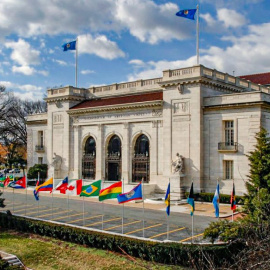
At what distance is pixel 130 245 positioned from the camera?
59.5 feet

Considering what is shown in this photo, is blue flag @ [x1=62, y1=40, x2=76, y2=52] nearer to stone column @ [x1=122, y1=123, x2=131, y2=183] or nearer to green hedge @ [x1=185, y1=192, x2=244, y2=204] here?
stone column @ [x1=122, y1=123, x2=131, y2=183]

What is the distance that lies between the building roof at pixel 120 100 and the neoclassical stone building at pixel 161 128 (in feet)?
0.47

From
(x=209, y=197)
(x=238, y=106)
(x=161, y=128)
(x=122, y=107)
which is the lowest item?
(x=209, y=197)

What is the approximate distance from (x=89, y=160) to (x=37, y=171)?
28.2 feet

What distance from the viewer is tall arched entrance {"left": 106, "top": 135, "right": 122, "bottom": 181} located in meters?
43.6

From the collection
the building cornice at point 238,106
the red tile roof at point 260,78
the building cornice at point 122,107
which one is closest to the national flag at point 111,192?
the building cornice at point 238,106

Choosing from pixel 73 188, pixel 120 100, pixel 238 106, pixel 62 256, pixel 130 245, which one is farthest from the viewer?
pixel 120 100

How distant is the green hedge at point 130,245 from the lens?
52.6 feet

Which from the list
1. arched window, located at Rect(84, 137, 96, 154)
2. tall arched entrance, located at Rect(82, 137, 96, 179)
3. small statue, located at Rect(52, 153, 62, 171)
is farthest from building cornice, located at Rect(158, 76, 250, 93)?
small statue, located at Rect(52, 153, 62, 171)

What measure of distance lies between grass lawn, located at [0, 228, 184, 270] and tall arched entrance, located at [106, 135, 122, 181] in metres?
22.3

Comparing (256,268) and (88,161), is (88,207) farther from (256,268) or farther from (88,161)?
(256,268)

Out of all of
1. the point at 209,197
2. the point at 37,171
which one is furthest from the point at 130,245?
the point at 37,171

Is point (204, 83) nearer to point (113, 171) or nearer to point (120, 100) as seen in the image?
point (120, 100)

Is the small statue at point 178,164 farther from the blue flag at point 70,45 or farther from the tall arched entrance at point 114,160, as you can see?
the blue flag at point 70,45
